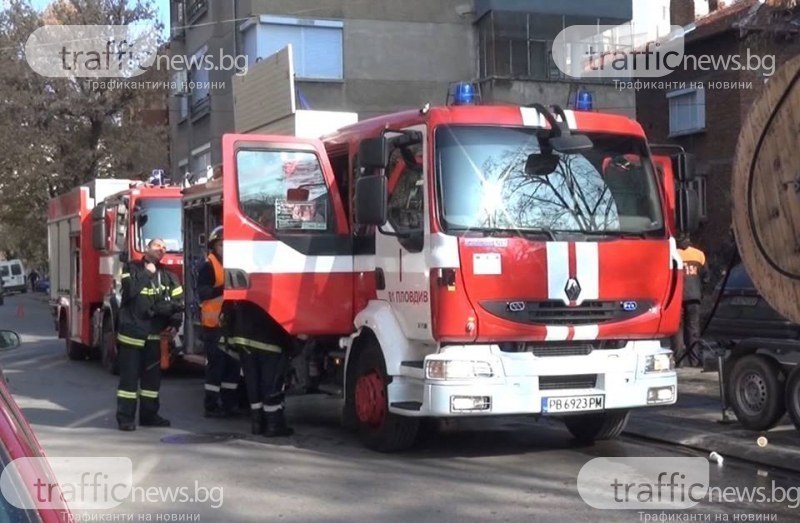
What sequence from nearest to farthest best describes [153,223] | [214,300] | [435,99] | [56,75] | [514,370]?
[514,370], [214,300], [153,223], [435,99], [56,75]

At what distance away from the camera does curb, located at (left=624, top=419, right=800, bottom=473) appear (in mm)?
8211

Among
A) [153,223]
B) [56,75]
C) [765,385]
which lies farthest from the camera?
[56,75]

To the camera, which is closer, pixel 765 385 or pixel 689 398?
pixel 765 385

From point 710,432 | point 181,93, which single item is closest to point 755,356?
point 710,432

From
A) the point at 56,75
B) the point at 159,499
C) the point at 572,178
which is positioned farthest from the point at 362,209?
the point at 56,75

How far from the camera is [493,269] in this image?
7.85 meters

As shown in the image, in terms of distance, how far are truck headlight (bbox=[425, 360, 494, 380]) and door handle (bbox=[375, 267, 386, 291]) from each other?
108 cm

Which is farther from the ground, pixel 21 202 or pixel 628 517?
pixel 21 202

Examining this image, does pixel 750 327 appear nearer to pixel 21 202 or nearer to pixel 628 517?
pixel 628 517

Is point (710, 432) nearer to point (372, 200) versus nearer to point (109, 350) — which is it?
point (372, 200)

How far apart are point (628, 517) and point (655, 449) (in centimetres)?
261

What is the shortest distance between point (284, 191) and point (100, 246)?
22.7 feet

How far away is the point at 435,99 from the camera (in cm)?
2630

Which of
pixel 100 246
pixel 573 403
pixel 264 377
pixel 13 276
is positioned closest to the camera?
pixel 573 403
